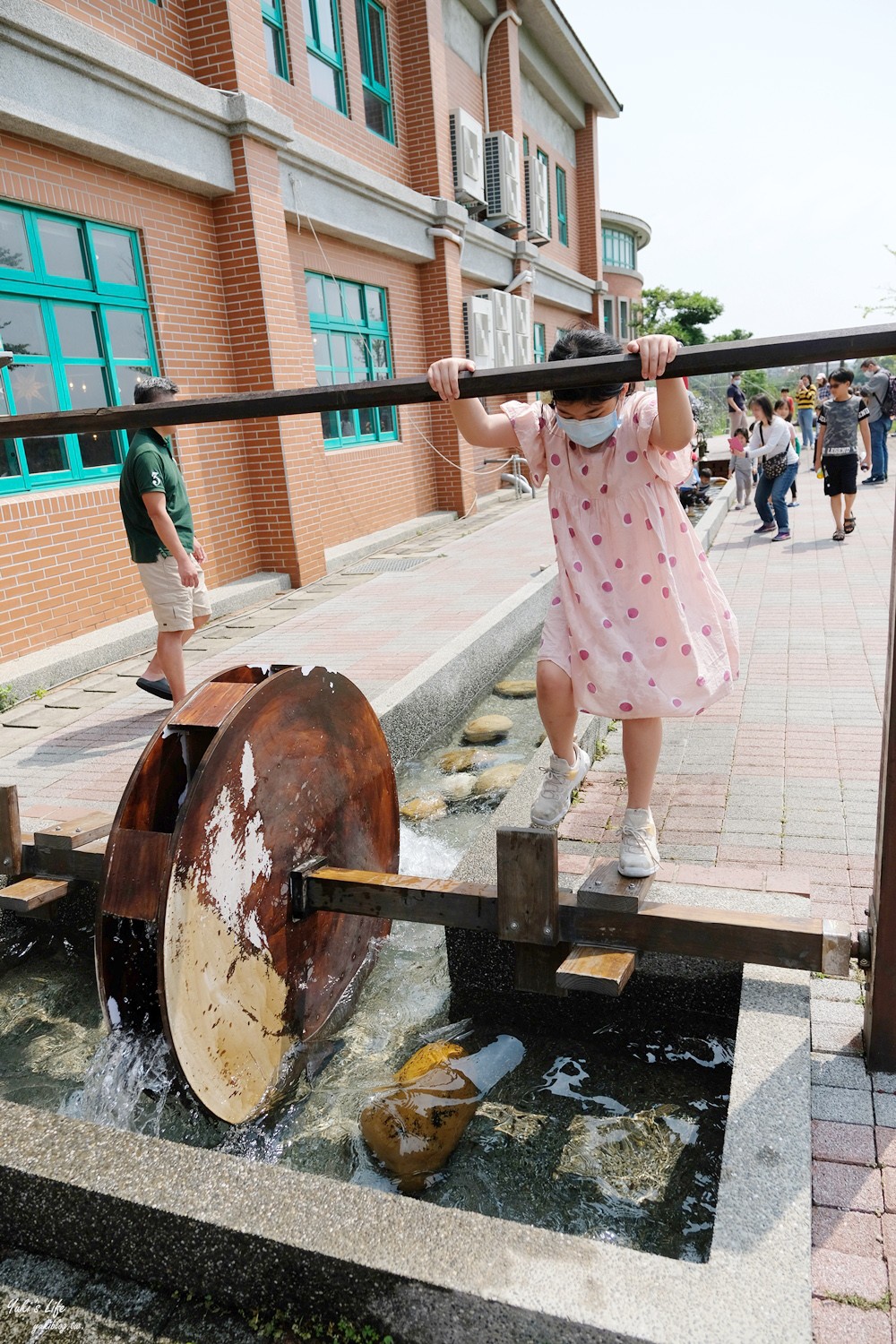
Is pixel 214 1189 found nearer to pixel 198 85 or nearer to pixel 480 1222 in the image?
pixel 480 1222

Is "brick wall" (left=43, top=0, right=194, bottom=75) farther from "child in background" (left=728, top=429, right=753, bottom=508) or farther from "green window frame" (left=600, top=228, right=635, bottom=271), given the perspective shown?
"green window frame" (left=600, top=228, right=635, bottom=271)

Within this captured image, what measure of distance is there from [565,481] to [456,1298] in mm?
2194

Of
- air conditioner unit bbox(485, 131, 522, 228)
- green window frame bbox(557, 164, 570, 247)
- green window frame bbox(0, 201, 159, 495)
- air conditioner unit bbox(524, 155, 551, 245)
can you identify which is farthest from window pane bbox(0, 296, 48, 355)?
green window frame bbox(557, 164, 570, 247)

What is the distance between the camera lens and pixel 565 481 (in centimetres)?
303

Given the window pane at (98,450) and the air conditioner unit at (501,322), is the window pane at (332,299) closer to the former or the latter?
the air conditioner unit at (501,322)

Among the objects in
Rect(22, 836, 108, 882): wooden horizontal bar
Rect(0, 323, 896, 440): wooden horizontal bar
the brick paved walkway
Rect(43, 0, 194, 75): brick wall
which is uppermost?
Rect(43, 0, 194, 75): brick wall

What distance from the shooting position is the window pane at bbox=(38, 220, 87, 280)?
738 cm

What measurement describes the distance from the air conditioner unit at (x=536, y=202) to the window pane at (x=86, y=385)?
1372cm

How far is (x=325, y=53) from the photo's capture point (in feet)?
39.6

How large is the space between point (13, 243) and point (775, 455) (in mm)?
8808

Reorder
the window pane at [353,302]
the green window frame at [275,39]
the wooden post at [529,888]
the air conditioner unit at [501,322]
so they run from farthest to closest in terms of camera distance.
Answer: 1. the air conditioner unit at [501,322]
2. the window pane at [353,302]
3. the green window frame at [275,39]
4. the wooden post at [529,888]

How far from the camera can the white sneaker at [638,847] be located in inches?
117

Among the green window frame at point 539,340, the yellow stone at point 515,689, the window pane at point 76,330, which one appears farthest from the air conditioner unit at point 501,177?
the yellow stone at point 515,689

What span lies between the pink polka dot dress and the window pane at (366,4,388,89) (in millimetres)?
13090
